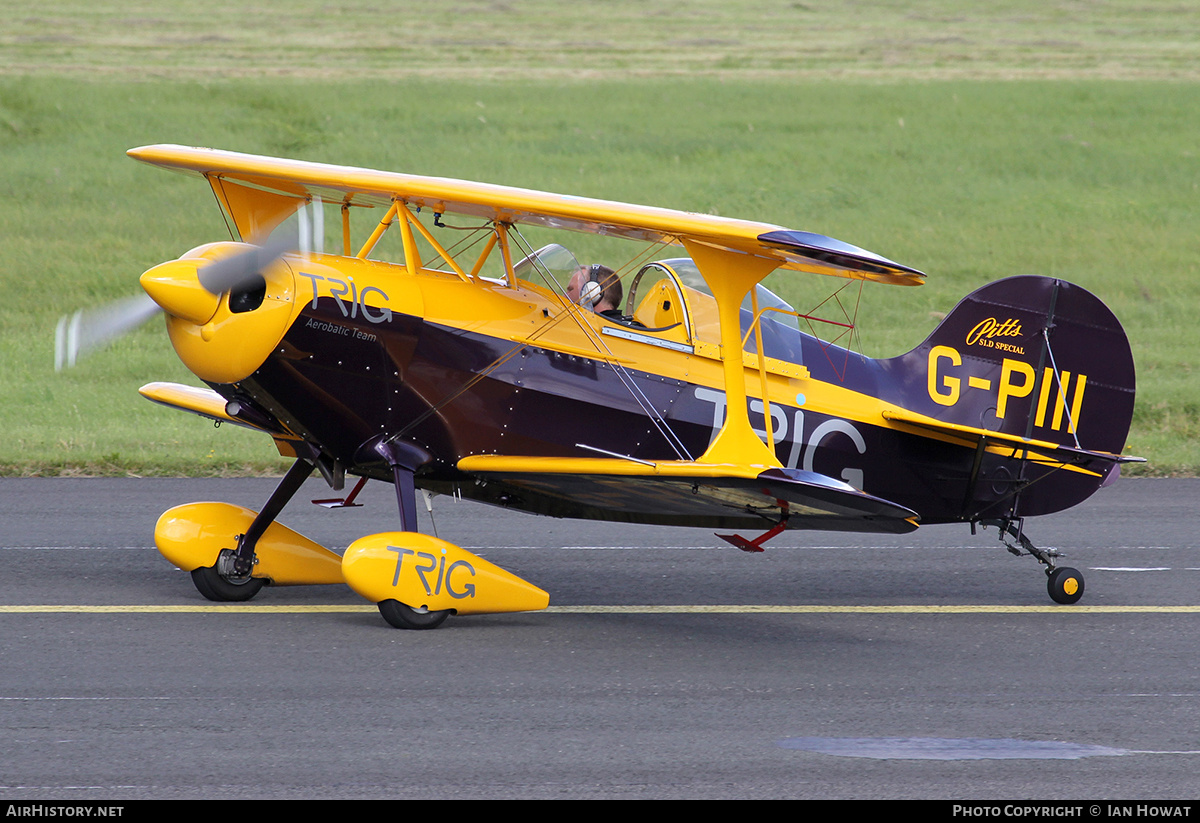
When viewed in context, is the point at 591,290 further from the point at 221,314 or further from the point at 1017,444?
the point at 1017,444

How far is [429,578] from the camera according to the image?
670 centimetres

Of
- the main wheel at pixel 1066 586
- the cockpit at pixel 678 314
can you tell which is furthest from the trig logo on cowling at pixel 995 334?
the main wheel at pixel 1066 586

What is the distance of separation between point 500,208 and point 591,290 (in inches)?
36.6

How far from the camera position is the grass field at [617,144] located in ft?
49.3

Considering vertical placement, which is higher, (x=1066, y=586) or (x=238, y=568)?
(x=1066, y=586)

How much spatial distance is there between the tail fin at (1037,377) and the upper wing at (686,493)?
1.27 metres

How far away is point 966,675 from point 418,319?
3305 millimetres

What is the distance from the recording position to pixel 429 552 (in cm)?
670

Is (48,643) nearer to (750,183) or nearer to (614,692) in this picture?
(614,692)

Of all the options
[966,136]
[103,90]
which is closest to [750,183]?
[966,136]

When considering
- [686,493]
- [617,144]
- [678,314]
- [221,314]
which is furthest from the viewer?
[617,144]

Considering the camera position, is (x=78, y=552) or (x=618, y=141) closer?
(x=78, y=552)

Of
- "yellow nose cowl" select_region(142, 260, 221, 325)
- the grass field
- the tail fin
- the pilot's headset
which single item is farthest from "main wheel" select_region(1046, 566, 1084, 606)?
"yellow nose cowl" select_region(142, 260, 221, 325)

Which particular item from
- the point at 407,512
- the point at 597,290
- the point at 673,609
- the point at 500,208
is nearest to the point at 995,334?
the point at 597,290
